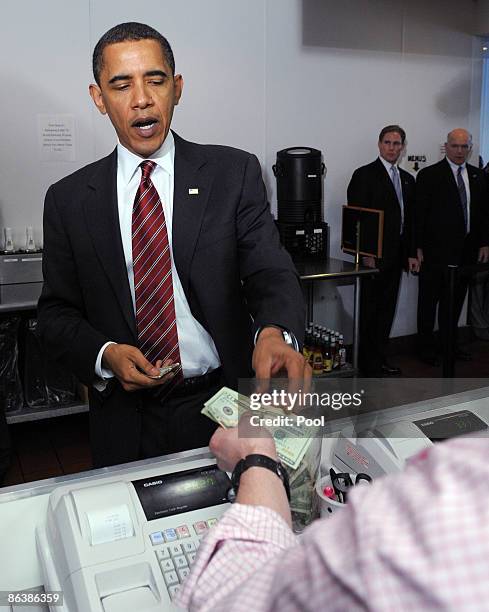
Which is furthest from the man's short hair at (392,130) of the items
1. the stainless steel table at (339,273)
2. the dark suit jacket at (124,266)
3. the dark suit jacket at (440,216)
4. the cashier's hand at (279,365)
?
the cashier's hand at (279,365)

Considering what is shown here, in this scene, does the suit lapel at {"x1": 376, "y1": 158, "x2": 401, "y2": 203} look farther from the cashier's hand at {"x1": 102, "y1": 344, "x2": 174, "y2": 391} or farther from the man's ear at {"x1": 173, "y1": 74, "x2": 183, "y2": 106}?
the cashier's hand at {"x1": 102, "y1": 344, "x2": 174, "y2": 391}

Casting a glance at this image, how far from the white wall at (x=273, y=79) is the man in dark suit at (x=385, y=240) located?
23 centimetres

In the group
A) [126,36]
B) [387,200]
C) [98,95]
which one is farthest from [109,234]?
[387,200]

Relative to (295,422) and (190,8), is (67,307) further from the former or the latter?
(190,8)

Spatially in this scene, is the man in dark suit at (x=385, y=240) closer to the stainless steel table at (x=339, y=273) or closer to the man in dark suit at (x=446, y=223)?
the man in dark suit at (x=446, y=223)

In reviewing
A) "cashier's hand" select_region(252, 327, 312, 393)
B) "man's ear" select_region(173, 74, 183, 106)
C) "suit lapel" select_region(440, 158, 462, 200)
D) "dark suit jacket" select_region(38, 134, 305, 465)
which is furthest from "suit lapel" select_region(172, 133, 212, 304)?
"suit lapel" select_region(440, 158, 462, 200)

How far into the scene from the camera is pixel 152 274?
1736 mm

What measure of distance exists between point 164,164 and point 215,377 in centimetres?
58

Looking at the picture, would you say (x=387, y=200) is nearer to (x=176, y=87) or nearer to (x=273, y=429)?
(x=176, y=87)

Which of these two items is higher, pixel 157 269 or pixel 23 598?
pixel 157 269

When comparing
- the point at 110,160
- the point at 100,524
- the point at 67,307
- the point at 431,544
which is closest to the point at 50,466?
the point at 67,307

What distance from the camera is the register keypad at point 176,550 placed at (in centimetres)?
105

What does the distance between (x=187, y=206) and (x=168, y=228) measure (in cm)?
8

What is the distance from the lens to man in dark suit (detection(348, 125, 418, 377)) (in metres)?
4.89
